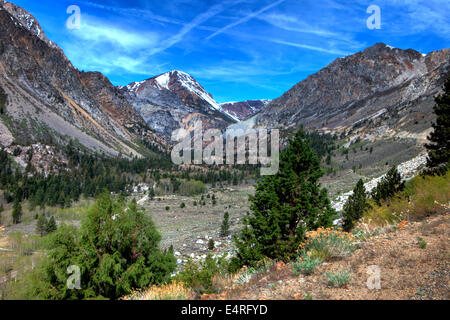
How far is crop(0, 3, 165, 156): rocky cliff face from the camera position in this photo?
11212cm

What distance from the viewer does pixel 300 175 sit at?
40.5 ft

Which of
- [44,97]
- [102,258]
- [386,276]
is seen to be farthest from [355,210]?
[44,97]

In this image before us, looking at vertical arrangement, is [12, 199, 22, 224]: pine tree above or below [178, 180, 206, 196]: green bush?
below

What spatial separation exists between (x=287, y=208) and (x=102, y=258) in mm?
7231

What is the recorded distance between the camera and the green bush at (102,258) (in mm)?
9859

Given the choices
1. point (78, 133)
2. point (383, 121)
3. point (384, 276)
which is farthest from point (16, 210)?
point (383, 121)

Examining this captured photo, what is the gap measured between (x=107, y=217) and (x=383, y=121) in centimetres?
14468

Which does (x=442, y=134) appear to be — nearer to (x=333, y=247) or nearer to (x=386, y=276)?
(x=333, y=247)

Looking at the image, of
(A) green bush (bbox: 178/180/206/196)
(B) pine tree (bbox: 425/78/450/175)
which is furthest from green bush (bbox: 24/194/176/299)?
(A) green bush (bbox: 178/180/206/196)

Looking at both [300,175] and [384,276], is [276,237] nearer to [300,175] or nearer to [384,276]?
[300,175]

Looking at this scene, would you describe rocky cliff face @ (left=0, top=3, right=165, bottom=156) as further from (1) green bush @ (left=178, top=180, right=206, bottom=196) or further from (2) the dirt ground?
(2) the dirt ground

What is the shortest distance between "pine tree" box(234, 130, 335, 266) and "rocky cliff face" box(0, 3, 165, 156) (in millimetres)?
112076

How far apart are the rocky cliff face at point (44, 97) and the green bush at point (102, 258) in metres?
109

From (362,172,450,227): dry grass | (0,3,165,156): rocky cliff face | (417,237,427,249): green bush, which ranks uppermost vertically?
(0,3,165,156): rocky cliff face
